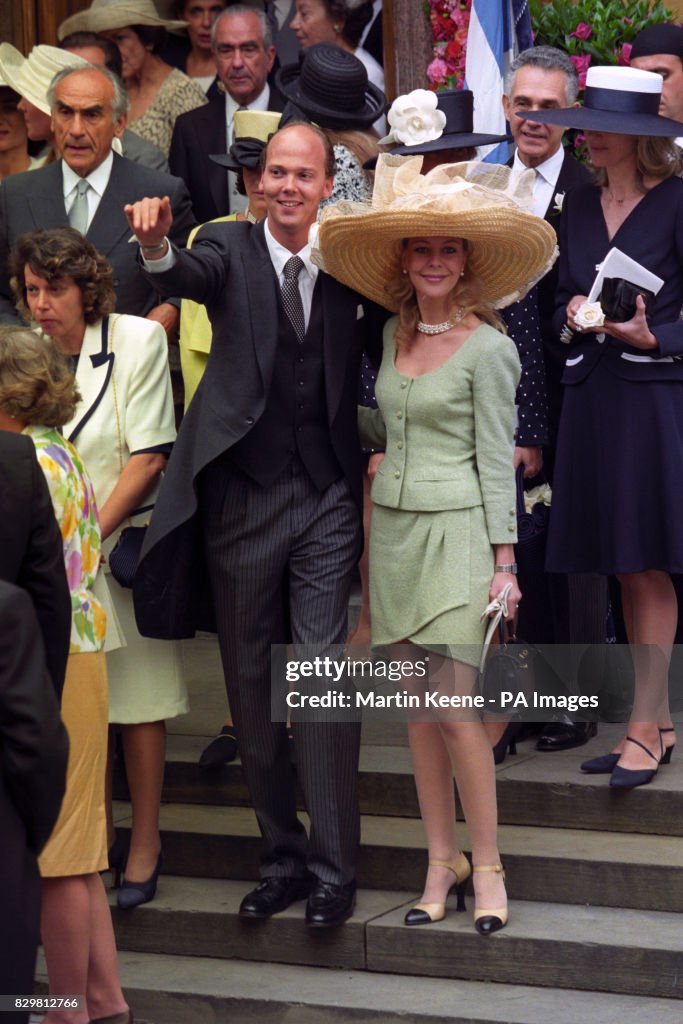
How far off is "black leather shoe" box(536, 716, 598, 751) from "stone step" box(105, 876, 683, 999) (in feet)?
2.53

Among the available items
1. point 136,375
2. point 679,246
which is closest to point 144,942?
point 136,375

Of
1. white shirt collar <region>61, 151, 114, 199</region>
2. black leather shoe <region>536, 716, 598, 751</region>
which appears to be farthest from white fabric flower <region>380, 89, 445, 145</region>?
black leather shoe <region>536, 716, 598, 751</region>

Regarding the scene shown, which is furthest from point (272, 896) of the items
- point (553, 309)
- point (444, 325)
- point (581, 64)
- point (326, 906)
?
point (581, 64)

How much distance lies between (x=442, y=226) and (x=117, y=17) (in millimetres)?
3326

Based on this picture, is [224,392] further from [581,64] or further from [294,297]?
[581,64]

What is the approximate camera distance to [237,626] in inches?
198

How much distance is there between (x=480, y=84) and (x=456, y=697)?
2.77 metres

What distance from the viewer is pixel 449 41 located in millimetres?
7254

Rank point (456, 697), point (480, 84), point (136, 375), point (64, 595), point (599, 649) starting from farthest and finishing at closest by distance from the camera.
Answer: point (480, 84) → point (599, 649) → point (136, 375) → point (456, 697) → point (64, 595)

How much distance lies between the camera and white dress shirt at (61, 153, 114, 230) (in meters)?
5.93

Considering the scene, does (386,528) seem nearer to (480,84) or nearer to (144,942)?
(144,942)

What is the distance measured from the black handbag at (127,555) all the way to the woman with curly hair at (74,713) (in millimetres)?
587

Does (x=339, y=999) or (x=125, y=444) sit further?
(x=125, y=444)

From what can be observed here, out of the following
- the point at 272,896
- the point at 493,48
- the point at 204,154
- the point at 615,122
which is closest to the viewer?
the point at 272,896
